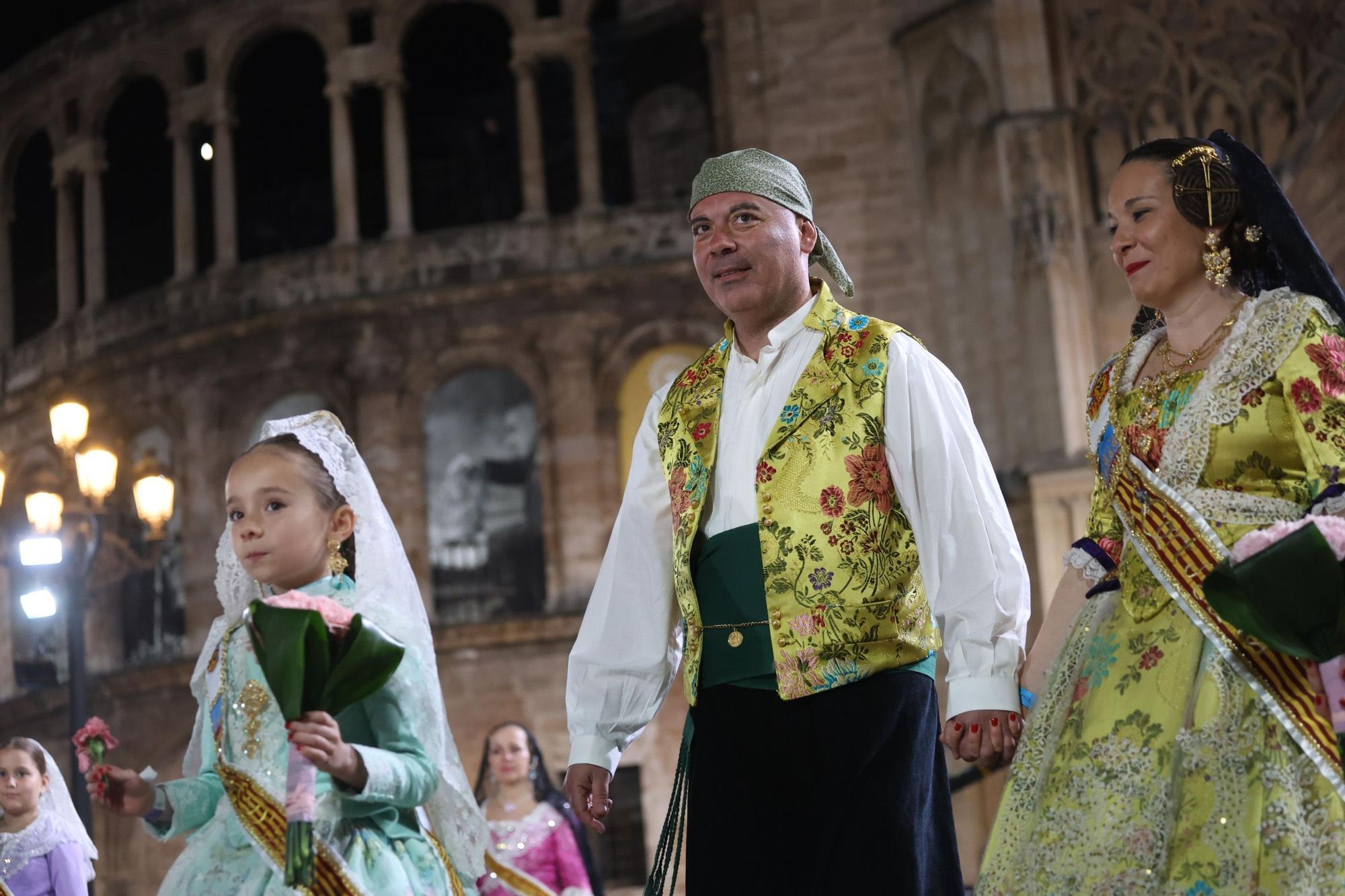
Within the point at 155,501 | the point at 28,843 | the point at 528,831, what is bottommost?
the point at 528,831

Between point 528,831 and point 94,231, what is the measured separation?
15.0 meters

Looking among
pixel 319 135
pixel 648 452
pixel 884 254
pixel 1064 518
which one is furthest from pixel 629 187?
pixel 648 452

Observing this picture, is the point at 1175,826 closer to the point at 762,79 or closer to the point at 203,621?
the point at 762,79

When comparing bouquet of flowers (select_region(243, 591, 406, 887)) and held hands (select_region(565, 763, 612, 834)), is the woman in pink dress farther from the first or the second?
bouquet of flowers (select_region(243, 591, 406, 887))

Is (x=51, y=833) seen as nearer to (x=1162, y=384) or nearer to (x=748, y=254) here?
(x=748, y=254)

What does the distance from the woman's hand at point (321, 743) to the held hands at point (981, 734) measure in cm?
119

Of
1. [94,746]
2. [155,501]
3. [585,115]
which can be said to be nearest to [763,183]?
[94,746]

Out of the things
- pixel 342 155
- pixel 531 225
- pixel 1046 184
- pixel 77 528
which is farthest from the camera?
pixel 342 155

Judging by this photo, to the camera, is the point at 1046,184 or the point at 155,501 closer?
the point at 155,501

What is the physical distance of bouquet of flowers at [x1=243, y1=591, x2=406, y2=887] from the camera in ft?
11.6

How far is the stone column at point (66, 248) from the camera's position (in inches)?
859

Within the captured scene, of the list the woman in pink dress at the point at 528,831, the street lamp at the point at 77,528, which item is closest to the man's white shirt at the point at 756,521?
the woman in pink dress at the point at 528,831

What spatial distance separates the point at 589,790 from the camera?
393 cm

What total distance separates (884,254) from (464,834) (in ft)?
39.7
